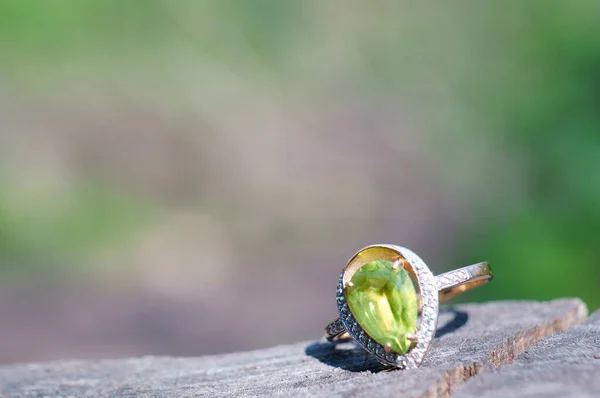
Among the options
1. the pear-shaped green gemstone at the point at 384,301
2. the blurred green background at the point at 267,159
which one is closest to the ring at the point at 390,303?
the pear-shaped green gemstone at the point at 384,301

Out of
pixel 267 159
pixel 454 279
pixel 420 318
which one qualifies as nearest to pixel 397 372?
pixel 420 318

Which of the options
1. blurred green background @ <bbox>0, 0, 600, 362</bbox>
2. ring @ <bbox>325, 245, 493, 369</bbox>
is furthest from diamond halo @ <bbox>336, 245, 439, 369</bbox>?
blurred green background @ <bbox>0, 0, 600, 362</bbox>

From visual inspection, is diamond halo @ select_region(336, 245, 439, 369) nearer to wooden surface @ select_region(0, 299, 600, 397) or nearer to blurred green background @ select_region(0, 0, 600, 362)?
wooden surface @ select_region(0, 299, 600, 397)

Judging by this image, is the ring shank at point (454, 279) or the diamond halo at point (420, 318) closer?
the diamond halo at point (420, 318)

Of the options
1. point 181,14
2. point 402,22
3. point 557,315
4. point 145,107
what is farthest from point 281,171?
point 557,315

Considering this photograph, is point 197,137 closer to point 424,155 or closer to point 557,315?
point 424,155

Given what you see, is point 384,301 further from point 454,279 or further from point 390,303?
point 454,279

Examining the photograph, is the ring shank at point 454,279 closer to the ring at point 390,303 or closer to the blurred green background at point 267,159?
the ring at point 390,303
